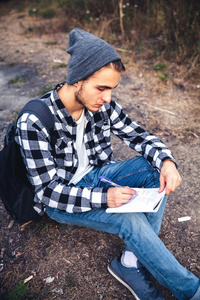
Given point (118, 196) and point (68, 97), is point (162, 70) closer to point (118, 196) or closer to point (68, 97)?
point (68, 97)

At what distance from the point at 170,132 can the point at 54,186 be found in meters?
2.46

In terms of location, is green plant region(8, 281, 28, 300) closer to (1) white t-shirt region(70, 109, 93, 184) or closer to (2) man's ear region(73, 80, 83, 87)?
(1) white t-shirt region(70, 109, 93, 184)

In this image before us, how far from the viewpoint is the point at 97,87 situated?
1903 millimetres

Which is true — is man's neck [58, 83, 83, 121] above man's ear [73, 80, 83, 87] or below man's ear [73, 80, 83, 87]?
below

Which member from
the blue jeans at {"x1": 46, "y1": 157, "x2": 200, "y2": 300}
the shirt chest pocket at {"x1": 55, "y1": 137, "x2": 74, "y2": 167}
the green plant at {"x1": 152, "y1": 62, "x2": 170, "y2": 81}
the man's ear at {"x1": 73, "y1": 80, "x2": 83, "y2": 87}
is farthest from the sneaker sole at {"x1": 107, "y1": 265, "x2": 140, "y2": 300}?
the green plant at {"x1": 152, "y1": 62, "x2": 170, "y2": 81}

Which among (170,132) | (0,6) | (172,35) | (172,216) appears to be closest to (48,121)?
(172,216)

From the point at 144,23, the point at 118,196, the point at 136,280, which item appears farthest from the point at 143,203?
the point at 144,23

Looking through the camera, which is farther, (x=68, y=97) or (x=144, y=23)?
(x=144, y=23)

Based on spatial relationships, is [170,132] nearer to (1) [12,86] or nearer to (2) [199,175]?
(2) [199,175]

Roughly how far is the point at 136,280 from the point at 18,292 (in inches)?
36.2

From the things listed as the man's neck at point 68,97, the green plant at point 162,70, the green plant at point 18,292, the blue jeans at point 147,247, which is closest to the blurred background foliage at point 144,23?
the green plant at point 162,70

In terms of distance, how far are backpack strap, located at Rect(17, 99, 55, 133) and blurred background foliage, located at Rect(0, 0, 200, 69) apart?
13.0ft

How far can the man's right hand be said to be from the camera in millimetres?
1865

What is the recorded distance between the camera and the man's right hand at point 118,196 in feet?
6.12
